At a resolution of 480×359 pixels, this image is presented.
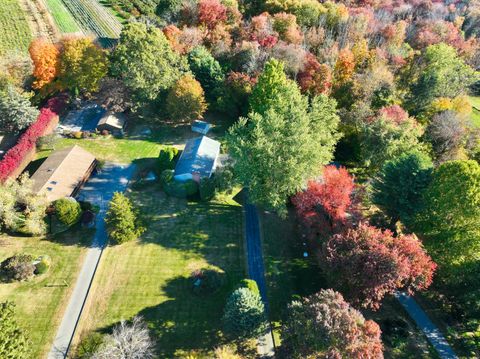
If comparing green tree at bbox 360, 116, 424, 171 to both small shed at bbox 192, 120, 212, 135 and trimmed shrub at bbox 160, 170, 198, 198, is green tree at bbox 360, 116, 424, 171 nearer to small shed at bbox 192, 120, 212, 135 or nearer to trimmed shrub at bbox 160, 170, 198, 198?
trimmed shrub at bbox 160, 170, 198, 198

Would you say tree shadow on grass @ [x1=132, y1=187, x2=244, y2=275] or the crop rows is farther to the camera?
the crop rows

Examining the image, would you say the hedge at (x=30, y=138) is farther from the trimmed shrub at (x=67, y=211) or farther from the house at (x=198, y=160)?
the house at (x=198, y=160)

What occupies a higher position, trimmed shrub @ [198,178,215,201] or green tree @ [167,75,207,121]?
green tree @ [167,75,207,121]

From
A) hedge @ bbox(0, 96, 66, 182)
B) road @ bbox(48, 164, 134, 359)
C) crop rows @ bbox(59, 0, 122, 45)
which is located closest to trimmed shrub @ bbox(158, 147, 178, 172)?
road @ bbox(48, 164, 134, 359)

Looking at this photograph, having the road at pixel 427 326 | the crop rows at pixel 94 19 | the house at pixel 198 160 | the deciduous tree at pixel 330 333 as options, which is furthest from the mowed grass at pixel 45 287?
the crop rows at pixel 94 19

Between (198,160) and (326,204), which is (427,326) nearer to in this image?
(326,204)

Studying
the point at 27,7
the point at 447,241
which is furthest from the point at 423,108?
the point at 27,7
